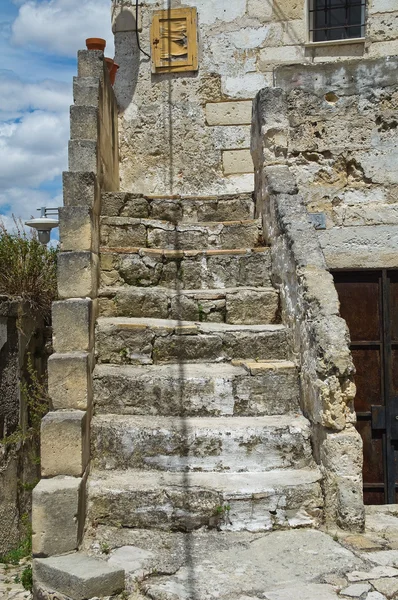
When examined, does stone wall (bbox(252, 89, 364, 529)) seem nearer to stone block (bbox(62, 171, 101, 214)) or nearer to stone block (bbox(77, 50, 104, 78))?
stone block (bbox(62, 171, 101, 214))

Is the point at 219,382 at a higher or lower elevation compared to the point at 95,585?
higher

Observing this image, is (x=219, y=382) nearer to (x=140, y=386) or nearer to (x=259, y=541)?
(x=140, y=386)

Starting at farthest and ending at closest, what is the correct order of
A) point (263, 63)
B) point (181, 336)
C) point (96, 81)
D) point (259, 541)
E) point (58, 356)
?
point (263, 63), point (96, 81), point (181, 336), point (58, 356), point (259, 541)

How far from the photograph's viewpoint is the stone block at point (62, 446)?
3.77 m

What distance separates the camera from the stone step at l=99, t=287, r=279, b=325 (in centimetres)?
489

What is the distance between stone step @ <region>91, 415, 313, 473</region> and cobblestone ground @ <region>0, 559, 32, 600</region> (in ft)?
3.16

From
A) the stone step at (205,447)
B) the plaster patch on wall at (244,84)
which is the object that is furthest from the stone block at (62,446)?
the plaster patch on wall at (244,84)

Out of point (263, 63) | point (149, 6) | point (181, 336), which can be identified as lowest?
point (181, 336)

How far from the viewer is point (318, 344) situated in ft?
12.7

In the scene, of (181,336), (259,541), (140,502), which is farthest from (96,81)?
(259,541)

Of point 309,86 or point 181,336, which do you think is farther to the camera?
point 309,86

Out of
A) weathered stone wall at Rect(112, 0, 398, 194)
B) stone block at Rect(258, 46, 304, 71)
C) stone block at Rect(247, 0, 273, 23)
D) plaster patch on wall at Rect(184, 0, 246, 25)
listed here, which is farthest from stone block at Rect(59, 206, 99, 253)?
stone block at Rect(247, 0, 273, 23)

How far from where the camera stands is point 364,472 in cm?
545

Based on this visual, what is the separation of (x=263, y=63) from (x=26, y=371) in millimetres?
4341
